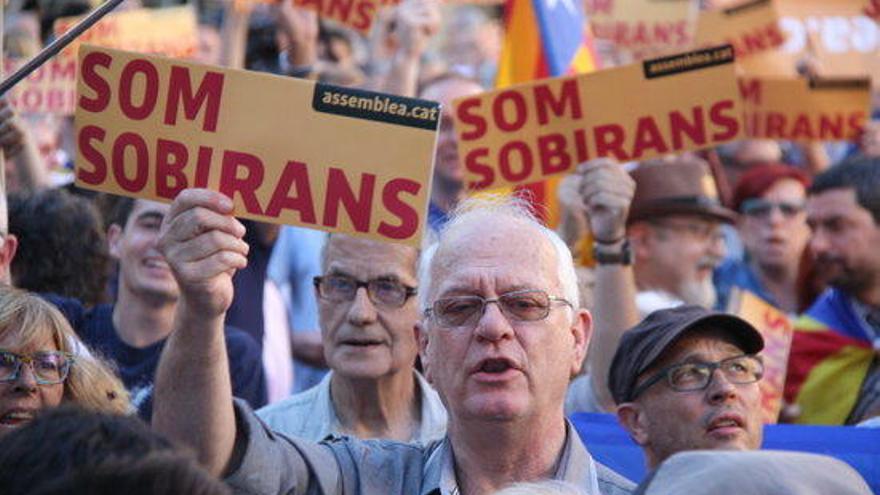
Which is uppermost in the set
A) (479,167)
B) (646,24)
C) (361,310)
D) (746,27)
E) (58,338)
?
(646,24)

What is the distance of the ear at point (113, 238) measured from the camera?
6312mm

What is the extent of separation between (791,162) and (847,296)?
3.84 metres

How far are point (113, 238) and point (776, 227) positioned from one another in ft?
11.9

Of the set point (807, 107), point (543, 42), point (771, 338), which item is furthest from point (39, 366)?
point (807, 107)

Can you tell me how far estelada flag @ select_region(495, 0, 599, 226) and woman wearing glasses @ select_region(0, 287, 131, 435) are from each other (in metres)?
3.57

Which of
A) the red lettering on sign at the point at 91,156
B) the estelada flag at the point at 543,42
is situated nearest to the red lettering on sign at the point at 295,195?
the red lettering on sign at the point at 91,156

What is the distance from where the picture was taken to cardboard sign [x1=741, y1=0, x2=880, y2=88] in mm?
9844

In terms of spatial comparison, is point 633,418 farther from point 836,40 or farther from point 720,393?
point 836,40

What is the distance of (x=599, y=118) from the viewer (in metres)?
6.16

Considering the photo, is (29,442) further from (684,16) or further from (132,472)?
(684,16)

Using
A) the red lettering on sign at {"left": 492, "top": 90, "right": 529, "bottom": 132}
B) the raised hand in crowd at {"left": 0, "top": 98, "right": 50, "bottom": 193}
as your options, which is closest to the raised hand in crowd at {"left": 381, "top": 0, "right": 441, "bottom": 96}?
the raised hand in crowd at {"left": 0, "top": 98, "right": 50, "bottom": 193}

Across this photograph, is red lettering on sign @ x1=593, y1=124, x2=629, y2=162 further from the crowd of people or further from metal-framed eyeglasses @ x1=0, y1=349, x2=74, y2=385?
metal-framed eyeglasses @ x1=0, y1=349, x2=74, y2=385

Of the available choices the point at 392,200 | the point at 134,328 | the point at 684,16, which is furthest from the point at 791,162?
the point at 392,200

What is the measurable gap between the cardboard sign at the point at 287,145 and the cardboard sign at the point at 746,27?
519 centimetres
